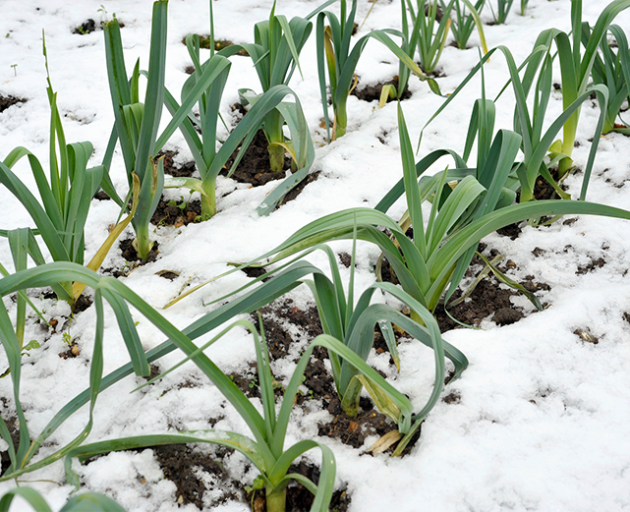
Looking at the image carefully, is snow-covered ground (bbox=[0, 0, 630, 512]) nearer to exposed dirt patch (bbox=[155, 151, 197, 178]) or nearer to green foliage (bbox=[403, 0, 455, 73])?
exposed dirt patch (bbox=[155, 151, 197, 178])

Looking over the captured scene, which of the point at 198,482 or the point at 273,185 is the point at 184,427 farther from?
the point at 273,185

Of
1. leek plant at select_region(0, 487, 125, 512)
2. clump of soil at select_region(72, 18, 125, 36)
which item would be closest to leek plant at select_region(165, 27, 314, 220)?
leek plant at select_region(0, 487, 125, 512)

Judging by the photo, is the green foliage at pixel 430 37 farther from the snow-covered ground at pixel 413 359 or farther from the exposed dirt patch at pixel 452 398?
the exposed dirt patch at pixel 452 398

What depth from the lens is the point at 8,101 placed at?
71.4 inches

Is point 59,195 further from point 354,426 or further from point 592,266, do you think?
point 592,266

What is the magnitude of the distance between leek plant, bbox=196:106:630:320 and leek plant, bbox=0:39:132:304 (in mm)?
455

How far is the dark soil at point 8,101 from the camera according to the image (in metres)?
1.80

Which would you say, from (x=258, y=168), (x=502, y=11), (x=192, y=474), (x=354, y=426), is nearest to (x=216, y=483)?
(x=192, y=474)

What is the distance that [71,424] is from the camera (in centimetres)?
94

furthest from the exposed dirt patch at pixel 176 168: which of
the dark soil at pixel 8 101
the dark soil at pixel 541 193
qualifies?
the dark soil at pixel 541 193

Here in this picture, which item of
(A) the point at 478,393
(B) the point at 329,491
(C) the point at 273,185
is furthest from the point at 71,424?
(C) the point at 273,185

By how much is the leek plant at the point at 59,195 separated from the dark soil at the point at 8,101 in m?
0.87

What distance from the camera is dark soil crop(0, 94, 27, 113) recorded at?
1.80 meters

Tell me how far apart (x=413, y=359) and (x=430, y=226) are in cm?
27
